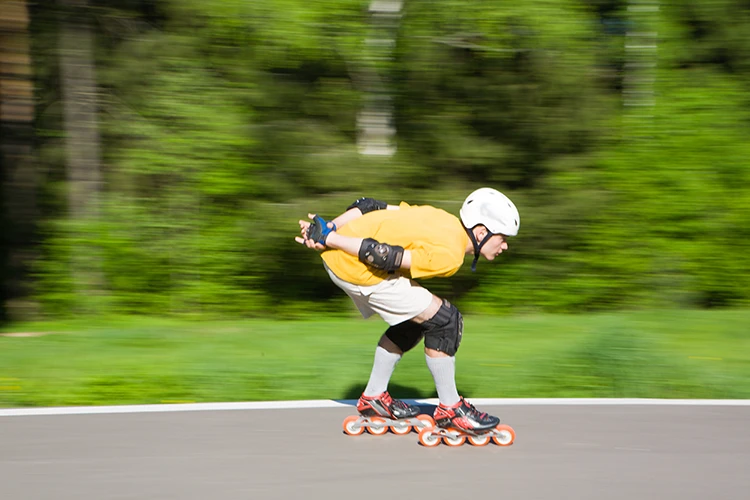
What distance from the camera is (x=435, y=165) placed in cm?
1266

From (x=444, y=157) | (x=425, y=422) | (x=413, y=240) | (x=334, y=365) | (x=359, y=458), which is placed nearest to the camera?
(x=359, y=458)

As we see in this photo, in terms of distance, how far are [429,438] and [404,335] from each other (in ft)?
1.98

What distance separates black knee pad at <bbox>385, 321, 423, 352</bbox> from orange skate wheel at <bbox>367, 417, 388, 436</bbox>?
417 mm

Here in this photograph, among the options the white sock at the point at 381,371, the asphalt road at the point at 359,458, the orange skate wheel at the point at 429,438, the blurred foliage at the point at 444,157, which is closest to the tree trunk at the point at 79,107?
the blurred foliage at the point at 444,157

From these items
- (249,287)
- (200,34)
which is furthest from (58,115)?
(249,287)

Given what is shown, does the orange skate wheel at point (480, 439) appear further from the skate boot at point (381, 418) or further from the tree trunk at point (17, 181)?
the tree trunk at point (17, 181)

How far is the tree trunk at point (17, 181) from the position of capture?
12.2 m

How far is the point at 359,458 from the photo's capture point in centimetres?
500

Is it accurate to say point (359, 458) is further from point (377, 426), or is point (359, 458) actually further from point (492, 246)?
point (492, 246)

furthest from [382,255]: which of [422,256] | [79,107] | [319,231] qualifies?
[79,107]

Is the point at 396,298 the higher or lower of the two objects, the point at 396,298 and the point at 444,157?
the higher

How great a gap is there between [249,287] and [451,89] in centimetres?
368

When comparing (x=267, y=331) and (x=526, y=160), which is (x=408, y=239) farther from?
(x=526, y=160)

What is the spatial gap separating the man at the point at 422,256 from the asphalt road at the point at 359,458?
0.44 m
